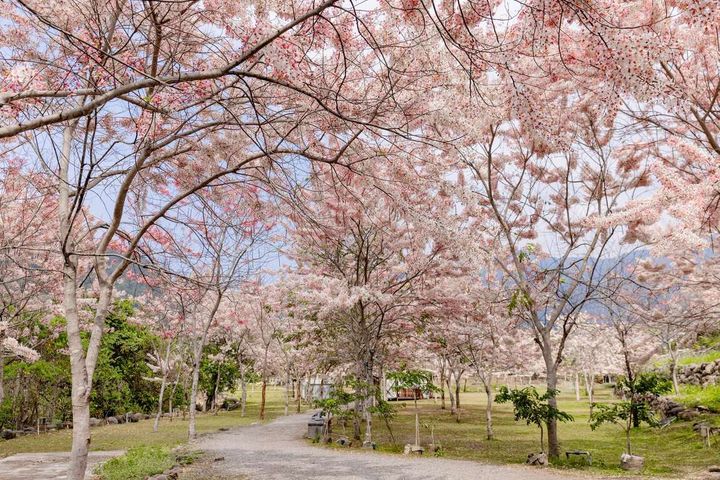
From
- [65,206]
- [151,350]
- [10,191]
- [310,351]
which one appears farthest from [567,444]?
[151,350]

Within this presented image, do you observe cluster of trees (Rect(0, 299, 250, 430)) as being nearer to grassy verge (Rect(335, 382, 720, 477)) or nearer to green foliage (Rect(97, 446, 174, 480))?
green foliage (Rect(97, 446, 174, 480))

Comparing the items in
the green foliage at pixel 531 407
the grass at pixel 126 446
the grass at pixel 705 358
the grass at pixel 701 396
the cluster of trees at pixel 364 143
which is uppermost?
the cluster of trees at pixel 364 143

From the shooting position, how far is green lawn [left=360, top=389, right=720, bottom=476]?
34.4 ft

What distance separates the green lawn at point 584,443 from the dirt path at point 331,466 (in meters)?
1.34

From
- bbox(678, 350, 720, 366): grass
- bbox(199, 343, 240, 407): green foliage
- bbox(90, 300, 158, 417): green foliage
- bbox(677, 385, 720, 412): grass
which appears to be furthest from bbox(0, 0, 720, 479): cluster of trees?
bbox(199, 343, 240, 407): green foliage

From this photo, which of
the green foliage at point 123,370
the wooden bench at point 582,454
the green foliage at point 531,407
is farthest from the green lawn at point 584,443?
the green foliage at point 123,370

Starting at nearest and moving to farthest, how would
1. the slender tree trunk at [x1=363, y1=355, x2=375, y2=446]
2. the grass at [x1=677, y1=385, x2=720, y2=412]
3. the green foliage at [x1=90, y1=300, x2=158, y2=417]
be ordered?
the slender tree trunk at [x1=363, y1=355, x2=375, y2=446]
the grass at [x1=677, y1=385, x2=720, y2=412]
the green foliage at [x1=90, y1=300, x2=158, y2=417]

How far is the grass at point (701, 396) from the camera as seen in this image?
1708cm

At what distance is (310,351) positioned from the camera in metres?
19.6

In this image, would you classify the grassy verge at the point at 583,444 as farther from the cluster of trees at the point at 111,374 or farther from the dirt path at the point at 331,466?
the cluster of trees at the point at 111,374

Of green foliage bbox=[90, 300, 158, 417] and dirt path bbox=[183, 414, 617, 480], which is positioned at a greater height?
green foliage bbox=[90, 300, 158, 417]

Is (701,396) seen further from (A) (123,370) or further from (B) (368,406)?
(A) (123,370)

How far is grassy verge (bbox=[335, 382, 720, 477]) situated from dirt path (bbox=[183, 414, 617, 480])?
50.8 inches

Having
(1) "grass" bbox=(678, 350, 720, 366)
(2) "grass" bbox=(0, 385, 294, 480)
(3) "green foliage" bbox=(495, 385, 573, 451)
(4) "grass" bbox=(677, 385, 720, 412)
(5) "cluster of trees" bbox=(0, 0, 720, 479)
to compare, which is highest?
(5) "cluster of trees" bbox=(0, 0, 720, 479)
